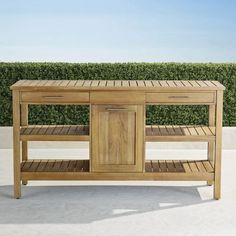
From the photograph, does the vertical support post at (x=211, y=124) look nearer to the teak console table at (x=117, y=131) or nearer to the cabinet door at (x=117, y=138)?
the teak console table at (x=117, y=131)

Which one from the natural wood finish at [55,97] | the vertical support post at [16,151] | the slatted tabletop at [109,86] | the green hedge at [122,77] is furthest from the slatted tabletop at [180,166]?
the green hedge at [122,77]

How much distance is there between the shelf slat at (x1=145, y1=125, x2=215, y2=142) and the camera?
7441 mm

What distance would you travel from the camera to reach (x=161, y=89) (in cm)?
725

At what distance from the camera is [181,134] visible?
297 inches

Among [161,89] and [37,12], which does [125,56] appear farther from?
[161,89]

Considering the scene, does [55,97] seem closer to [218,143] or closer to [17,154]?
[17,154]

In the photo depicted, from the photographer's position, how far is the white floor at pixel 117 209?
6.52 meters

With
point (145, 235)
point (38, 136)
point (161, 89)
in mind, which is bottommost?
point (145, 235)

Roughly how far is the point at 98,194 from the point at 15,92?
1.20 meters

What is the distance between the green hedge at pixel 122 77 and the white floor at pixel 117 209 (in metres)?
1.60

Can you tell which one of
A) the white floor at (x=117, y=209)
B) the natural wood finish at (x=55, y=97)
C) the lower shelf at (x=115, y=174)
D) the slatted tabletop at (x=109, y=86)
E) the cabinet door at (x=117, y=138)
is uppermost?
the slatted tabletop at (x=109, y=86)

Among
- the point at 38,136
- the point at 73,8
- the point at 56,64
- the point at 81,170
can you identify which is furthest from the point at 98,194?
the point at 73,8

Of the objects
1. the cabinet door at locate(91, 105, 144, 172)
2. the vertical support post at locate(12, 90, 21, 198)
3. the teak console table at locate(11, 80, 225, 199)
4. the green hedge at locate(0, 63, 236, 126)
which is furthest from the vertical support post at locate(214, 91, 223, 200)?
the green hedge at locate(0, 63, 236, 126)

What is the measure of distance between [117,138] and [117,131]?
6 cm
